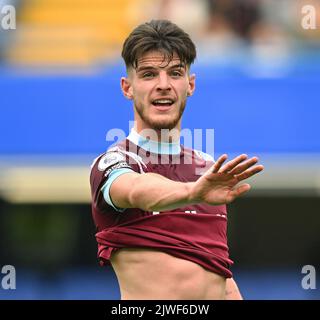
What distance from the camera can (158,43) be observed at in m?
4.91

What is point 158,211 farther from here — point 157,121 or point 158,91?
point 158,91

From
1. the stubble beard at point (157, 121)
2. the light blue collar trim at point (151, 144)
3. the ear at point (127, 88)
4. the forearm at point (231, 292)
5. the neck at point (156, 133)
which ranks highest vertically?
the ear at point (127, 88)

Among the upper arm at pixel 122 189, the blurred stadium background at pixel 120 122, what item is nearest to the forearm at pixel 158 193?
the upper arm at pixel 122 189

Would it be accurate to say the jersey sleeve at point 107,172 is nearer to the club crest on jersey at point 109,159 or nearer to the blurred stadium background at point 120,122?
the club crest on jersey at point 109,159

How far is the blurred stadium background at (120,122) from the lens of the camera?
31.1ft

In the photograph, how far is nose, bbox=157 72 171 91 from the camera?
15.9ft

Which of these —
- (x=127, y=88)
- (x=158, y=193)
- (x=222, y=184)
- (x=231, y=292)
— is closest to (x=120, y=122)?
(x=127, y=88)

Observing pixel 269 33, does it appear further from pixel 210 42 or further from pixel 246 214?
pixel 246 214

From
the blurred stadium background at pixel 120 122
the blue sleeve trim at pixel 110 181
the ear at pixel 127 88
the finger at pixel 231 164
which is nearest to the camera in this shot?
the finger at pixel 231 164

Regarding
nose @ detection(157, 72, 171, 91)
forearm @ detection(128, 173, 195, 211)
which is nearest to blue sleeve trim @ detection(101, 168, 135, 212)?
forearm @ detection(128, 173, 195, 211)

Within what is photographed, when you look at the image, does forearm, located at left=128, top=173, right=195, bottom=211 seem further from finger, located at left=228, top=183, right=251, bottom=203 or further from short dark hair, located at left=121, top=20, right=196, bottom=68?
short dark hair, located at left=121, top=20, right=196, bottom=68
